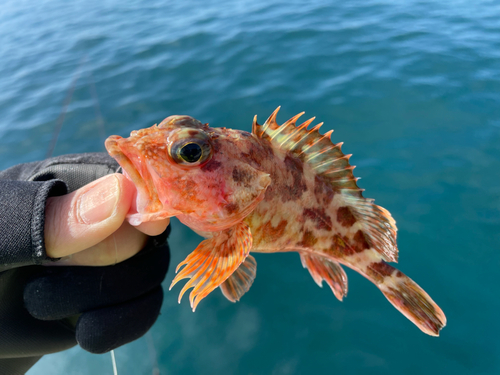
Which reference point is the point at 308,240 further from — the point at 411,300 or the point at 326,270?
the point at 411,300

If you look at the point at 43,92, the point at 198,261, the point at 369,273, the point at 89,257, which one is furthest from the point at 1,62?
the point at 369,273

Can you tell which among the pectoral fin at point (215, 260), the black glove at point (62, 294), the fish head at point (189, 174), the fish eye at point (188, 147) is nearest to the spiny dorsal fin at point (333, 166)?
the fish head at point (189, 174)

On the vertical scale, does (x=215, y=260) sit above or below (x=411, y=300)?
above

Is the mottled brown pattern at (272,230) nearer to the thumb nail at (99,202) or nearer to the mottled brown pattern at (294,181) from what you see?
the mottled brown pattern at (294,181)

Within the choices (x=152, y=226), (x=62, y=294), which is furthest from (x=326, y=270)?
(x=62, y=294)

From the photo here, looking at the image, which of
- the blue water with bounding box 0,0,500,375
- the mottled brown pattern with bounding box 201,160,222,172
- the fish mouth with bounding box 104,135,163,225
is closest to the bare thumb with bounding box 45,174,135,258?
the fish mouth with bounding box 104,135,163,225

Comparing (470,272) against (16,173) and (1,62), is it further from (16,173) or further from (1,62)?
(1,62)

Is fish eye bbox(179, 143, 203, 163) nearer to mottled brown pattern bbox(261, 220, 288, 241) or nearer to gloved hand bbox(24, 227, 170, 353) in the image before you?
mottled brown pattern bbox(261, 220, 288, 241)
